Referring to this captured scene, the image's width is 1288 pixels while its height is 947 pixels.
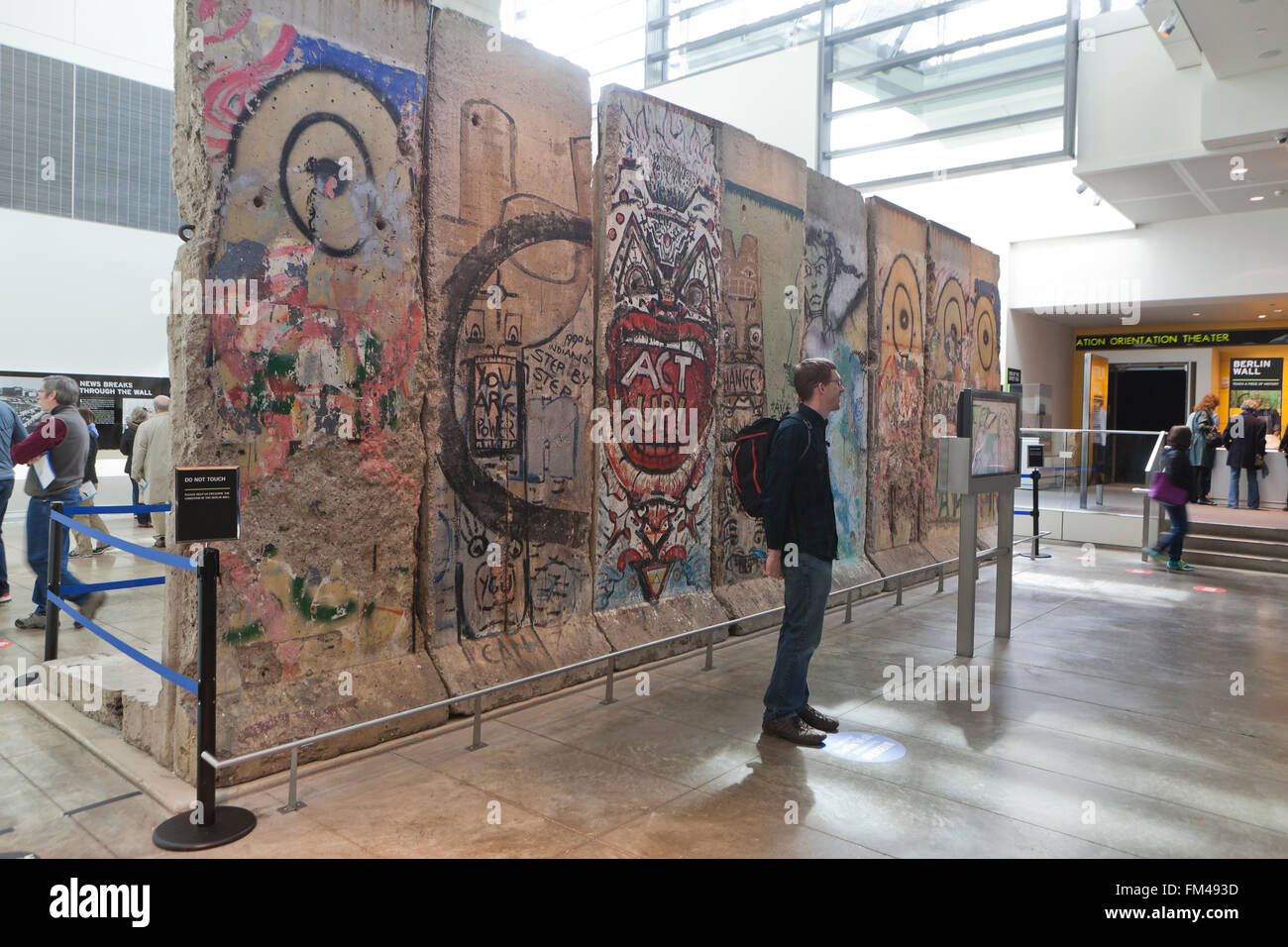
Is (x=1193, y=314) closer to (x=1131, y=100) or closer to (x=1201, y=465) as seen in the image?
(x=1201, y=465)

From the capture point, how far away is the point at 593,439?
5.94 metres

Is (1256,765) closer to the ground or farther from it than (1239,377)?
closer to the ground

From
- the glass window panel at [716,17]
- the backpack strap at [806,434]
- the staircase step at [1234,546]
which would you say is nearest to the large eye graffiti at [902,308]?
the staircase step at [1234,546]

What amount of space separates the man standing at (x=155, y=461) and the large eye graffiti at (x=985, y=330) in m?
9.86

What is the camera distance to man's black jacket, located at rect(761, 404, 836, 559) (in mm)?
4516

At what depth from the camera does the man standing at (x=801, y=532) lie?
452 cm

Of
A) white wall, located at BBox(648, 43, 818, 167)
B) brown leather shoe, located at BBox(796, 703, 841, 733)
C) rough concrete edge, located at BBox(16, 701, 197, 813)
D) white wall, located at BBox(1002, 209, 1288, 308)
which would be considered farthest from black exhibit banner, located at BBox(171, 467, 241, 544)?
white wall, located at BBox(1002, 209, 1288, 308)

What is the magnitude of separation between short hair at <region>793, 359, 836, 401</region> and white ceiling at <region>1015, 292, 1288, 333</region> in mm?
14375

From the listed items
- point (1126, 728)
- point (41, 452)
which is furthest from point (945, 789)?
point (41, 452)

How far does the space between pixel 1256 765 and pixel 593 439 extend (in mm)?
4146

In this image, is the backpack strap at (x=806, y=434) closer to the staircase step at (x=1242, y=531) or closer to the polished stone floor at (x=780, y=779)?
the polished stone floor at (x=780, y=779)

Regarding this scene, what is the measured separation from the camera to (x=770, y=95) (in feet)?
61.6

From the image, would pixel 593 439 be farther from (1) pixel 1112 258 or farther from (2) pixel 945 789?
(1) pixel 1112 258

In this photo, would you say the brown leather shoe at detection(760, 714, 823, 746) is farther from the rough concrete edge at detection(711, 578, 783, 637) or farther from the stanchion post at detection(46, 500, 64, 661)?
the stanchion post at detection(46, 500, 64, 661)
